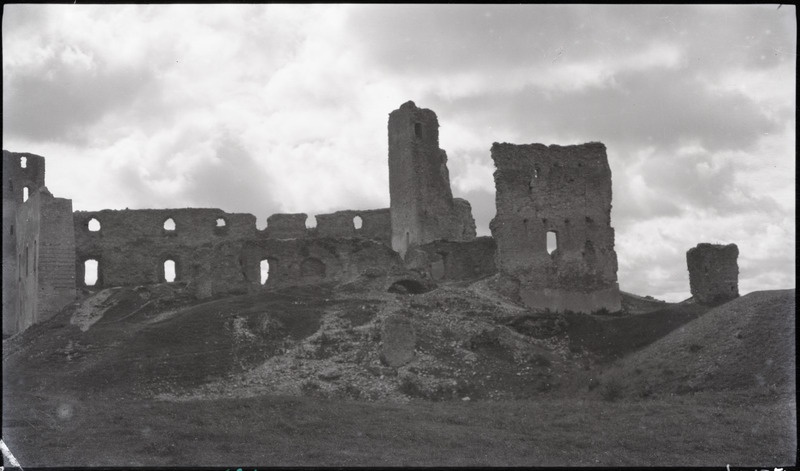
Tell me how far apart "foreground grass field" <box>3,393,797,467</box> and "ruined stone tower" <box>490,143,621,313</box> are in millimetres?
14059

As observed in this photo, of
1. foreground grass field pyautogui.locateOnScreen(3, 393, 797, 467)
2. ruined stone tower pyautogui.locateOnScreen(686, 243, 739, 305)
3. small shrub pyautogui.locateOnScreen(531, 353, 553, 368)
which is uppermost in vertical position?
ruined stone tower pyautogui.locateOnScreen(686, 243, 739, 305)

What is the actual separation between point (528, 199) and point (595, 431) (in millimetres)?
19012

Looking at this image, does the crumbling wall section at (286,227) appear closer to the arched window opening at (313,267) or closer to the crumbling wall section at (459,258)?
the arched window opening at (313,267)

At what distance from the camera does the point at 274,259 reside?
118ft

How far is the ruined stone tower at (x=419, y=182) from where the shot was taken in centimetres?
3962

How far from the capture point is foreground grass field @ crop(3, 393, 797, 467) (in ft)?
40.9

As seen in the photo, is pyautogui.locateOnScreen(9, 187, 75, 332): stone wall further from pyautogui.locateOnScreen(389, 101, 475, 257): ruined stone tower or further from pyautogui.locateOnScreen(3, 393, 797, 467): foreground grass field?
pyautogui.locateOnScreen(3, 393, 797, 467): foreground grass field

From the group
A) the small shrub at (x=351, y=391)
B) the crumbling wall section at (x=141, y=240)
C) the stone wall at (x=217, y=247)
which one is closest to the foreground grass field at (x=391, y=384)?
the small shrub at (x=351, y=391)

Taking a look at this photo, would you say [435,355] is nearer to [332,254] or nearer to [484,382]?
[484,382]

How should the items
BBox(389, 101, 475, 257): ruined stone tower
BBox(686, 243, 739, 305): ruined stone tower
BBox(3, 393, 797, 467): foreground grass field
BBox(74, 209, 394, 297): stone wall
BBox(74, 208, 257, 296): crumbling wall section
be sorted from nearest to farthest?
BBox(3, 393, 797, 467): foreground grass field
BBox(686, 243, 739, 305): ruined stone tower
BBox(74, 209, 394, 297): stone wall
BBox(389, 101, 475, 257): ruined stone tower
BBox(74, 208, 257, 296): crumbling wall section

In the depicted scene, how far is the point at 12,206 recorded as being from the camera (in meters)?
43.9

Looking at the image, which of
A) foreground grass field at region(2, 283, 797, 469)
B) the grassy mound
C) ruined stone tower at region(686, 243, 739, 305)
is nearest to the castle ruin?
ruined stone tower at region(686, 243, 739, 305)

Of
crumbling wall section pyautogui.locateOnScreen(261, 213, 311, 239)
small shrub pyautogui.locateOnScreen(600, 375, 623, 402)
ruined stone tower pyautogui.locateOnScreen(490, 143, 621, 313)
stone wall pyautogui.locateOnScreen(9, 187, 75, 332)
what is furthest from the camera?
crumbling wall section pyautogui.locateOnScreen(261, 213, 311, 239)

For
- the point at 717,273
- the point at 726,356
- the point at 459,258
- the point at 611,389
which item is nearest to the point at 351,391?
the point at 611,389
